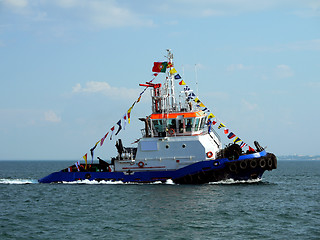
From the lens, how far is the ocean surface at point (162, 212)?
19.0m

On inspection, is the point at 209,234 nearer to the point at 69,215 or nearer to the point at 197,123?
the point at 69,215

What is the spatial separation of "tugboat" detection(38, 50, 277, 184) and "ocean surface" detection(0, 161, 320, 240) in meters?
0.80

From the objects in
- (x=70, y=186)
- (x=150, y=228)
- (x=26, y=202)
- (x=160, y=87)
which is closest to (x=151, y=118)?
(x=160, y=87)

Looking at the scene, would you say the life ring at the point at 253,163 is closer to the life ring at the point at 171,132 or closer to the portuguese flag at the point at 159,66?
the life ring at the point at 171,132

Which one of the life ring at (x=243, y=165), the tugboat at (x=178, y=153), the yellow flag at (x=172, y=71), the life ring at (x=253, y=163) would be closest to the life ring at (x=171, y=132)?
the tugboat at (x=178, y=153)

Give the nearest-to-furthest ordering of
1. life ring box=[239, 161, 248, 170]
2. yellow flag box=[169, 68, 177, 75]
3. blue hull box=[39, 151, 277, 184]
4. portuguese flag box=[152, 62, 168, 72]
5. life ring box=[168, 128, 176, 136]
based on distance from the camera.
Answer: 1. life ring box=[239, 161, 248, 170]
2. blue hull box=[39, 151, 277, 184]
3. life ring box=[168, 128, 176, 136]
4. yellow flag box=[169, 68, 177, 75]
5. portuguese flag box=[152, 62, 168, 72]

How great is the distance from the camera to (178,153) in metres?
31.5

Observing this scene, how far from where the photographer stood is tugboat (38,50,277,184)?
30781 millimetres

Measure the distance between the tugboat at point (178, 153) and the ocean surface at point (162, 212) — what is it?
804 mm

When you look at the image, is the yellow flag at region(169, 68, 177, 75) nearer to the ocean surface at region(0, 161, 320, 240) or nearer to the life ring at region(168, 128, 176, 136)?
the life ring at region(168, 128, 176, 136)

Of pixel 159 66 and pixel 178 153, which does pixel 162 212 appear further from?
pixel 159 66

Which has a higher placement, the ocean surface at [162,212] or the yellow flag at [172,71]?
the yellow flag at [172,71]

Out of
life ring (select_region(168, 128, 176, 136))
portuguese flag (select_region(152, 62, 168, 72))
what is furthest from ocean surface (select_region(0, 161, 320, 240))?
portuguese flag (select_region(152, 62, 168, 72))

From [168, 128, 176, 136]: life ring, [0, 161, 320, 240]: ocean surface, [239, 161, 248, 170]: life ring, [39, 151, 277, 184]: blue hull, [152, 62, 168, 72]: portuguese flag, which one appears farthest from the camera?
[152, 62, 168, 72]: portuguese flag
